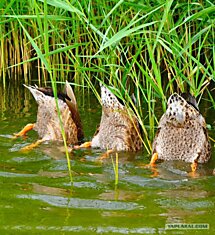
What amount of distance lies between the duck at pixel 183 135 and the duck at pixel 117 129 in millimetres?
311

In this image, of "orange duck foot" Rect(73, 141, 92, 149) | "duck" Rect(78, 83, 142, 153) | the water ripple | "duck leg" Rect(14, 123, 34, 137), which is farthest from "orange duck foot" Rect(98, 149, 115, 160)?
the water ripple

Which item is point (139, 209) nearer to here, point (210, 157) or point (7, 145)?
point (210, 157)

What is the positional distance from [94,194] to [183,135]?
1.23 metres

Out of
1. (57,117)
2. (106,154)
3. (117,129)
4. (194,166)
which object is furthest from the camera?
(57,117)

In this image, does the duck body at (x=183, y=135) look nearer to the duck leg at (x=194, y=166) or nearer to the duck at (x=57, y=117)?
the duck leg at (x=194, y=166)

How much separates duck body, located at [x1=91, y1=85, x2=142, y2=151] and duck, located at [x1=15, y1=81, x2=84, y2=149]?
0.33 meters

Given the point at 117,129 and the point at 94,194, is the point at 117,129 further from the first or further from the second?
the point at 94,194

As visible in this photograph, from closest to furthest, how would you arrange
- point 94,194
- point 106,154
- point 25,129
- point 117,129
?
point 94,194, point 106,154, point 117,129, point 25,129

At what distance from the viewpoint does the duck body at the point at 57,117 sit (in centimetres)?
621

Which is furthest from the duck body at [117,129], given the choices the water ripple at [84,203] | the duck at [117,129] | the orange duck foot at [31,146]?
the water ripple at [84,203]

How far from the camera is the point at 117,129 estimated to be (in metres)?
5.91

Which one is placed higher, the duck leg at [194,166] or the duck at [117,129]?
the duck at [117,129]

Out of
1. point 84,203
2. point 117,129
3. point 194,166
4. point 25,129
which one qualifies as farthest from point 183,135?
point 25,129

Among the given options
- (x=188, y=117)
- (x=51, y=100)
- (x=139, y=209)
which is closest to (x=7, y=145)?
(x=51, y=100)
